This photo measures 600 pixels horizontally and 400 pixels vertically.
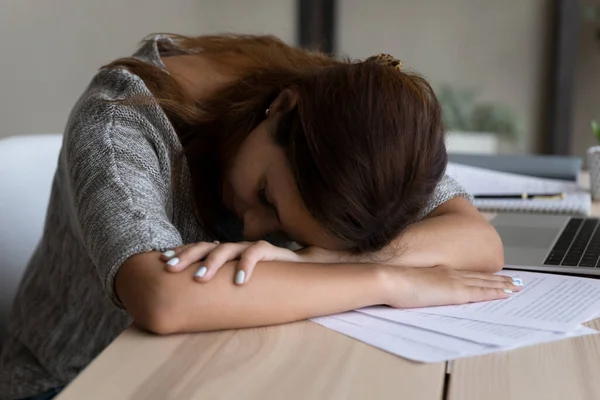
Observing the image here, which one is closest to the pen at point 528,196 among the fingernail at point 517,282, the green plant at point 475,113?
the fingernail at point 517,282

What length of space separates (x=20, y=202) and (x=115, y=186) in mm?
493

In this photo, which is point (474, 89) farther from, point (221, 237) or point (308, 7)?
point (221, 237)

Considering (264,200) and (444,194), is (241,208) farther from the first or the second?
(444,194)

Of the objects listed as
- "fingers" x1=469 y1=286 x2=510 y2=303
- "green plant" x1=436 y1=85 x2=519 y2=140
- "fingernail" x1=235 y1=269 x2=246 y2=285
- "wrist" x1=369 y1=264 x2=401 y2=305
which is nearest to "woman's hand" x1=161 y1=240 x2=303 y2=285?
"fingernail" x1=235 y1=269 x2=246 y2=285

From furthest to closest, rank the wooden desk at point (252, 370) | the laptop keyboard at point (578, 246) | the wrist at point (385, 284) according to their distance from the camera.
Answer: the laptop keyboard at point (578, 246) → the wrist at point (385, 284) → the wooden desk at point (252, 370)

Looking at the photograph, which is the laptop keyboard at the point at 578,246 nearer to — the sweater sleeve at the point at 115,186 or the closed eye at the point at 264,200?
the closed eye at the point at 264,200

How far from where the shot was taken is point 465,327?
81cm

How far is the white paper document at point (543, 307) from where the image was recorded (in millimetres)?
824

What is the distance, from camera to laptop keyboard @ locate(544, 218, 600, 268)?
1073 millimetres

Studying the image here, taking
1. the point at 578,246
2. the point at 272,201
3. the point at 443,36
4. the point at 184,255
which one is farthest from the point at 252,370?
the point at 443,36

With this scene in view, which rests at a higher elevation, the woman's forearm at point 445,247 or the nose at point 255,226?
the nose at point 255,226

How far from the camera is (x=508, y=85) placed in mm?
3330

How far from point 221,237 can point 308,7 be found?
240 cm

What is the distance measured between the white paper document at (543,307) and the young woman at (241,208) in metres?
0.02
